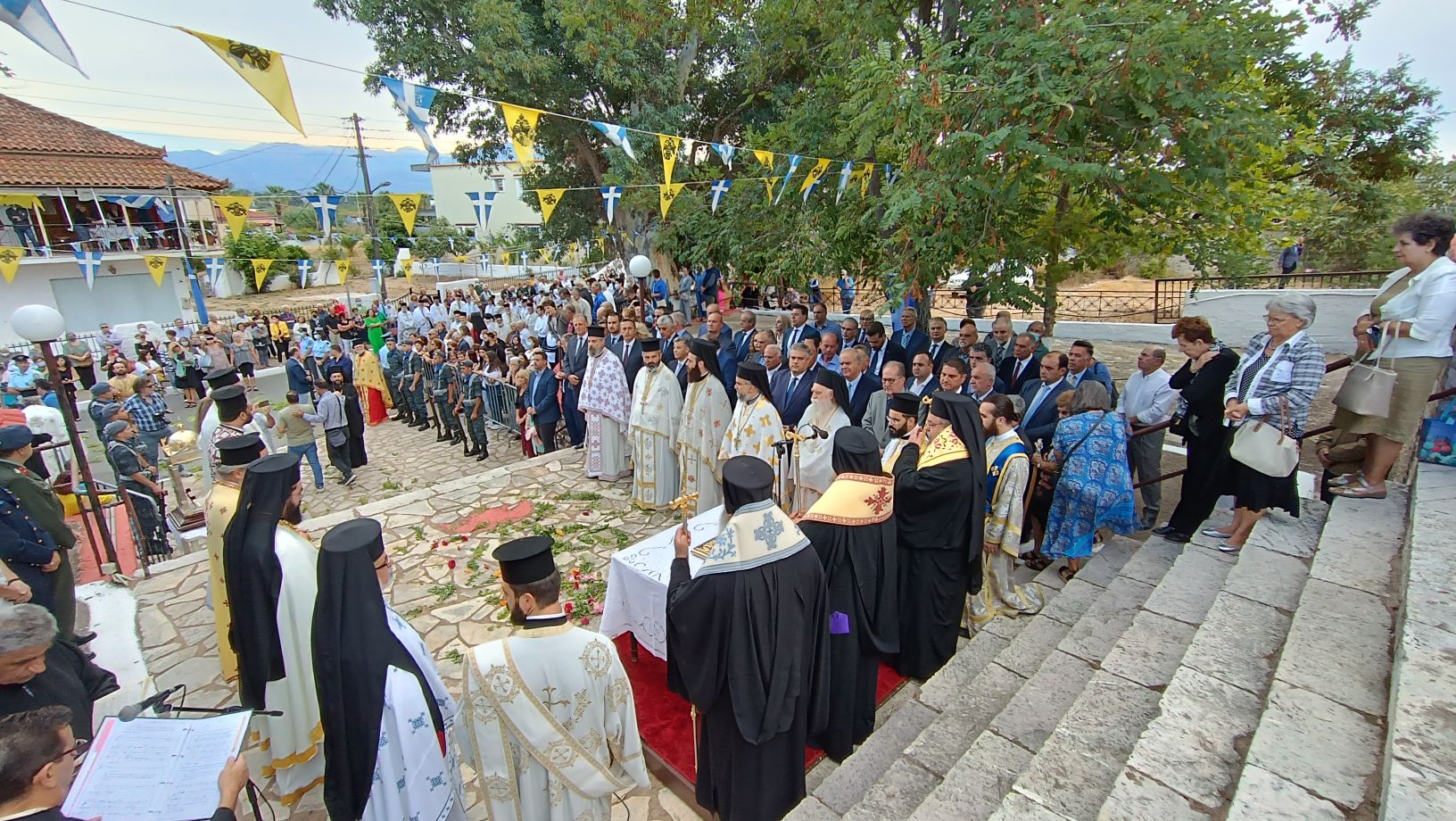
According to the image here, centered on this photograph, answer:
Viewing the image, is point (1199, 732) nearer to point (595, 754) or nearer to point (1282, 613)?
point (1282, 613)

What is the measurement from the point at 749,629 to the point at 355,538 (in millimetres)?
1667

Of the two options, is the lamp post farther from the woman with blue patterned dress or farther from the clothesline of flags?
the woman with blue patterned dress

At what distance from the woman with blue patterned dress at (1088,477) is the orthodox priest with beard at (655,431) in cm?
380

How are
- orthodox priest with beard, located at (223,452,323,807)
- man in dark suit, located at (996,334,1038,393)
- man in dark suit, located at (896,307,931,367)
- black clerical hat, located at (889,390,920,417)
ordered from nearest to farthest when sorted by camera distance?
1. orthodox priest with beard, located at (223,452,323,807)
2. black clerical hat, located at (889,390,920,417)
3. man in dark suit, located at (996,334,1038,393)
4. man in dark suit, located at (896,307,931,367)

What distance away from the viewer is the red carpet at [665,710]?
398cm

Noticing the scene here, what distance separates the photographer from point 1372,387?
4309 mm

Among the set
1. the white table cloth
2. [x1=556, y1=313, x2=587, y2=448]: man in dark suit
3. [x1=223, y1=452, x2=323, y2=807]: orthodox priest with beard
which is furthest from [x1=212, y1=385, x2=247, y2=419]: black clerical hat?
[x1=556, y1=313, x2=587, y2=448]: man in dark suit

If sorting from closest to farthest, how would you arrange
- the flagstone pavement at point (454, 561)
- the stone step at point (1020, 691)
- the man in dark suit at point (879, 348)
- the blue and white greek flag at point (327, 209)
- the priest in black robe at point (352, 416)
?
the stone step at point (1020, 691), the flagstone pavement at point (454, 561), the man in dark suit at point (879, 348), the priest in black robe at point (352, 416), the blue and white greek flag at point (327, 209)

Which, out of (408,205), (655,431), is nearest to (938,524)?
(655,431)

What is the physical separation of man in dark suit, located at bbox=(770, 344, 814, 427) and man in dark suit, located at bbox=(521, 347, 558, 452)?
3.87 meters

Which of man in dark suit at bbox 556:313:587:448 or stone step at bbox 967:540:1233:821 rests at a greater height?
man in dark suit at bbox 556:313:587:448

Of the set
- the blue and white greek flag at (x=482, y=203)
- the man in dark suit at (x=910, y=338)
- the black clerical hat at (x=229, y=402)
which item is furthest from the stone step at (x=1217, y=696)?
the blue and white greek flag at (x=482, y=203)

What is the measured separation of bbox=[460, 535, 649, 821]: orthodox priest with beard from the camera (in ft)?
8.54

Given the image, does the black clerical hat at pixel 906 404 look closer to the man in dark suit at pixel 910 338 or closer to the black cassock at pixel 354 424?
the man in dark suit at pixel 910 338
